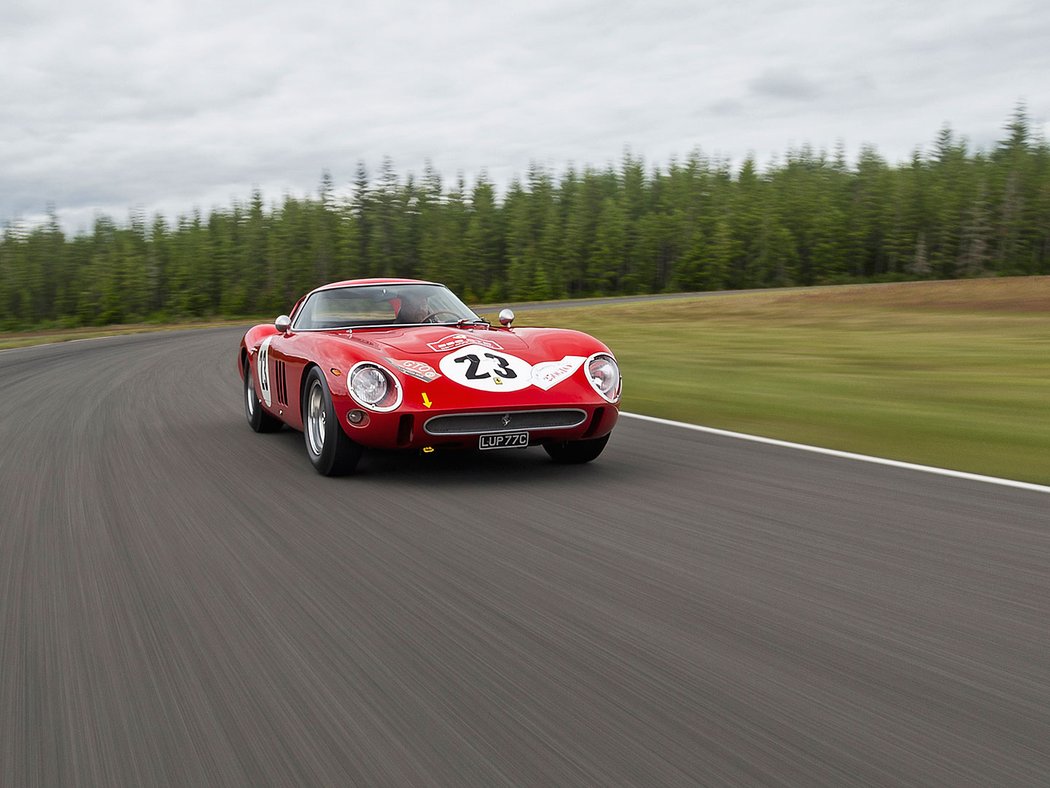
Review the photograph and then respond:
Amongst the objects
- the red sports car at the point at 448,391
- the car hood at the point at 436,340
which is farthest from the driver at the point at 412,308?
the car hood at the point at 436,340

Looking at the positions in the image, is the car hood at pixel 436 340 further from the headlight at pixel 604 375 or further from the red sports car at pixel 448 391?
the headlight at pixel 604 375

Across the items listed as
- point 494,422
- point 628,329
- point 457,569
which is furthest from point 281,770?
point 628,329

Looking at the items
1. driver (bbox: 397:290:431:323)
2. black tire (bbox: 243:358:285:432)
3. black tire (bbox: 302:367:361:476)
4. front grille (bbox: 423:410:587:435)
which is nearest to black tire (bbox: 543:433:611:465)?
front grille (bbox: 423:410:587:435)

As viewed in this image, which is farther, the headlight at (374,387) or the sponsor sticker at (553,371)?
the sponsor sticker at (553,371)

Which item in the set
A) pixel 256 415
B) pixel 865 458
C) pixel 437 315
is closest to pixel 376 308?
pixel 437 315

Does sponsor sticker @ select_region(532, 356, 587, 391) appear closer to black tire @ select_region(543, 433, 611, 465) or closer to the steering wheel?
black tire @ select_region(543, 433, 611, 465)

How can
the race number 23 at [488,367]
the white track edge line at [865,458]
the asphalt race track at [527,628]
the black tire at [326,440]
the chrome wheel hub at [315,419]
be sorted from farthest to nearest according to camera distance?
the chrome wheel hub at [315,419], the black tire at [326,440], the race number 23 at [488,367], the white track edge line at [865,458], the asphalt race track at [527,628]

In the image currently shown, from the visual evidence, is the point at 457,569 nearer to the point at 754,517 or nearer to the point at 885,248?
the point at 754,517

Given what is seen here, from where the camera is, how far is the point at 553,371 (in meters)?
6.48

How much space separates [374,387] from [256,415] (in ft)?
10.3

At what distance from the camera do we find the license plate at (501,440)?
6.24m

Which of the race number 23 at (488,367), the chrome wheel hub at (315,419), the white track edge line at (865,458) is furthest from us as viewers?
the chrome wheel hub at (315,419)

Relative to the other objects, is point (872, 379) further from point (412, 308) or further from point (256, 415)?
point (256, 415)

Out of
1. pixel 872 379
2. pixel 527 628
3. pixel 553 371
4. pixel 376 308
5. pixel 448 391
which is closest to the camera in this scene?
pixel 527 628
